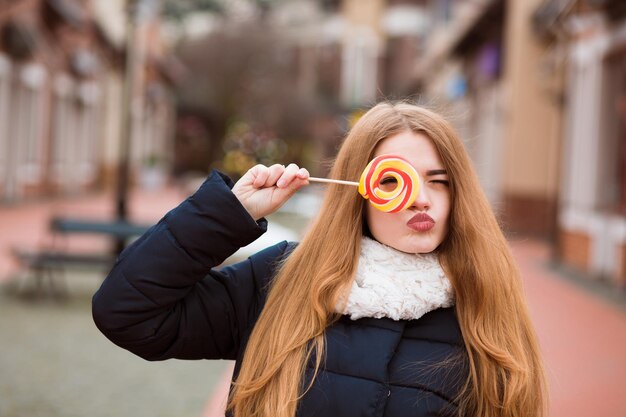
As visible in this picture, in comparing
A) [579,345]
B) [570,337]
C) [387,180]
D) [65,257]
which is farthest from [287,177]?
[65,257]

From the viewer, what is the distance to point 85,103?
26953 millimetres

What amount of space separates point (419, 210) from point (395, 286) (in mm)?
175

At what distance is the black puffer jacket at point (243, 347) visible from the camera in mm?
1811

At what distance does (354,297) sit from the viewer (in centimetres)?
186

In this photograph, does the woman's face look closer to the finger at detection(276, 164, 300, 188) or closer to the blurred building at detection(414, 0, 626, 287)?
the finger at detection(276, 164, 300, 188)

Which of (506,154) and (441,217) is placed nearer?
(441,217)

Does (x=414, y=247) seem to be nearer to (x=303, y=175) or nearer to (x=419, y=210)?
(x=419, y=210)

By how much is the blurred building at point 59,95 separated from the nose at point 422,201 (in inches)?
536

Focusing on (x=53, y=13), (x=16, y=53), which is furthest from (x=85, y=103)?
(x=16, y=53)

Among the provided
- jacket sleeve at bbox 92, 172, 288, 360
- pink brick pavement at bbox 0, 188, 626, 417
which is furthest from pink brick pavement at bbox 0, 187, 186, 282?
jacket sleeve at bbox 92, 172, 288, 360

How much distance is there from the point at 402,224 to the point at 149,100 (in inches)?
1402

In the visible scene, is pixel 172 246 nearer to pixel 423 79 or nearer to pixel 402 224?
pixel 402 224

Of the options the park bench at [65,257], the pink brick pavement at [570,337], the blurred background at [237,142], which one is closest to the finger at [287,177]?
the blurred background at [237,142]

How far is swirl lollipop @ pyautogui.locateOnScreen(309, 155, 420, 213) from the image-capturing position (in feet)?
6.02
